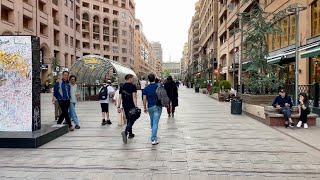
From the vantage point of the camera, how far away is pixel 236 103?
48.3 ft

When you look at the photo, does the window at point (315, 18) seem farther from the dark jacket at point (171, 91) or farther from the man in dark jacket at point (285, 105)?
the dark jacket at point (171, 91)

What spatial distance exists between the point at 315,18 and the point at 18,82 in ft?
58.4

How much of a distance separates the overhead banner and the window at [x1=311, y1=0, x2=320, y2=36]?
16747 mm

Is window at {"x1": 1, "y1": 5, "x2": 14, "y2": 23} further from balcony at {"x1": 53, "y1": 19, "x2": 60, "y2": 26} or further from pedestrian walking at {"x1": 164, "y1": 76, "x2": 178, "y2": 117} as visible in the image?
pedestrian walking at {"x1": 164, "y1": 76, "x2": 178, "y2": 117}

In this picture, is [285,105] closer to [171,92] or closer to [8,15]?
[171,92]

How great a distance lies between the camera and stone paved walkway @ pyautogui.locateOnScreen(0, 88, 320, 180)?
17.3ft

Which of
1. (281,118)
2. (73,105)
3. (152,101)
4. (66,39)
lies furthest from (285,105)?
(66,39)

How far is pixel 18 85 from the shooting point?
8.19 m

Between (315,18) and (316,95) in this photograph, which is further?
(315,18)

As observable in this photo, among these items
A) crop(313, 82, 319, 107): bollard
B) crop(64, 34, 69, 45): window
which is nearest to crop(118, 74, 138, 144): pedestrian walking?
crop(313, 82, 319, 107): bollard

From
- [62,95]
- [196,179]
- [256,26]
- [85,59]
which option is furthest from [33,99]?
[85,59]

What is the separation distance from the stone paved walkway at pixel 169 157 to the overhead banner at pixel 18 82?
1.12 m

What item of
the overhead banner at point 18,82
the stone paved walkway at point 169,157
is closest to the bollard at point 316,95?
the stone paved walkway at point 169,157

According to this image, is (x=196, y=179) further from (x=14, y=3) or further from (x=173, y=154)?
(x=14, y=3)
